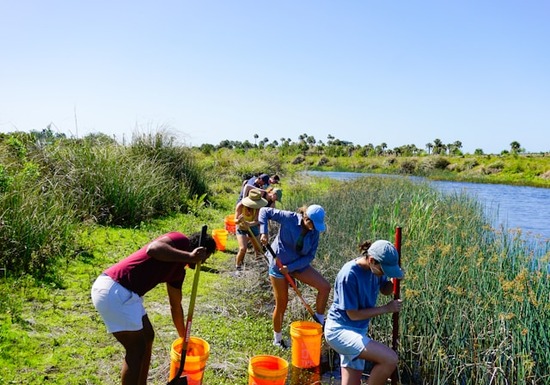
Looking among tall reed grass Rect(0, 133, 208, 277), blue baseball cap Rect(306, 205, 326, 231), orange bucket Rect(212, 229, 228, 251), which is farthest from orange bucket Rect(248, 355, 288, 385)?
orange bucket Rect(212, 229, 228, 251)

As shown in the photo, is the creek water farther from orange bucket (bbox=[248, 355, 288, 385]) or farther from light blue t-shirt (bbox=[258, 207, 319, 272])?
orange bucket (bbox=[248, 355, 288, 385])

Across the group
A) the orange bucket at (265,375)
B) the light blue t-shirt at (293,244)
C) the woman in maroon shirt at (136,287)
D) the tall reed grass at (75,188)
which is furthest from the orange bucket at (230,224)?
the woman in maroon shirt at (136,287)

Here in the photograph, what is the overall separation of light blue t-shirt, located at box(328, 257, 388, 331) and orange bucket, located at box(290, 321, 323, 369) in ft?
2.78

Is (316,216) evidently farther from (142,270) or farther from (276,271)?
(142,270)

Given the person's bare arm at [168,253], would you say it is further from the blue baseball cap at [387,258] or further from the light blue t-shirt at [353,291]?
the blue baseball cap at [387,258]

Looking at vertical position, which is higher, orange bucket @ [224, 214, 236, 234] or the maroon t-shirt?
the maroon t-shirt

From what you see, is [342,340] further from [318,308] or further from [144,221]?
[144,221]

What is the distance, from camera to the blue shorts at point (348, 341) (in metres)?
3.04

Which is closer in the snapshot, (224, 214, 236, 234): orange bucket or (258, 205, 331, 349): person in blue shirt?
(258, 205, 331, 349): person in blue shirt

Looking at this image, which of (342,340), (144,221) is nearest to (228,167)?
(144,221)

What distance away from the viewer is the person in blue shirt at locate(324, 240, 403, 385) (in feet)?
9.66

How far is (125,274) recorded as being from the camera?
108 inches

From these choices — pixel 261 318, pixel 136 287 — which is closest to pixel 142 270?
pixel 136 287

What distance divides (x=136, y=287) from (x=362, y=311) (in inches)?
58.2
